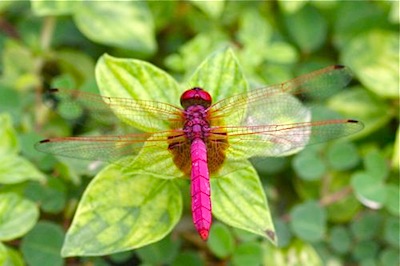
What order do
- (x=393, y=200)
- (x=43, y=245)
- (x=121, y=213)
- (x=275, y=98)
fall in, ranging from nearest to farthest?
1. (x=121, y=213)
2. (x=275, y=98)
3. (x=43, y=245)
4. (x=393, y=200)

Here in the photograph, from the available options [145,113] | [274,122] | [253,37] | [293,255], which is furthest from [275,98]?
[253,37]

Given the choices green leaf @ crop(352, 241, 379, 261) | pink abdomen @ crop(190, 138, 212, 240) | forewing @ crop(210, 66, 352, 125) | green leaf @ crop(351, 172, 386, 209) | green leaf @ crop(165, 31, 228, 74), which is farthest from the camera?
green leaf @ crop(165, 31, 228, 74)

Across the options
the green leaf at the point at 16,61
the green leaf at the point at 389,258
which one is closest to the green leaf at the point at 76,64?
the green leaf at the point at 16,61

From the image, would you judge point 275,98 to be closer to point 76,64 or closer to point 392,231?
point 392,231

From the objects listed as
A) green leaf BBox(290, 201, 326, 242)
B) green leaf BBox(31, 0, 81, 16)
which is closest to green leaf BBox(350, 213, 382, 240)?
green leaf BBox(290, 201, 326, 242)

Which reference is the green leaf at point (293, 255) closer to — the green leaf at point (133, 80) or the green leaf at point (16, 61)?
the green leaf at point (133, 80)

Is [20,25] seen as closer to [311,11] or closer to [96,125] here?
[96,125]

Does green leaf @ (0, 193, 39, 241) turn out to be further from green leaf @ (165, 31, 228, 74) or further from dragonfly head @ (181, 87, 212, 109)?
green leaf @ (165, 31, 228, 74)
